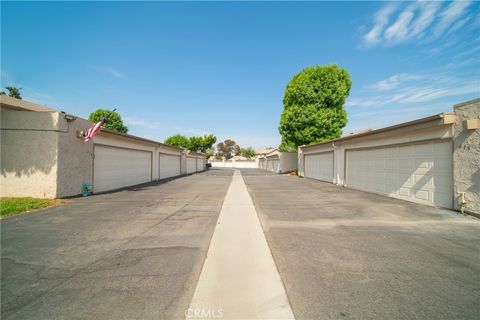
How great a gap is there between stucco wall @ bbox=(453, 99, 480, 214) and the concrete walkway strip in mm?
7083

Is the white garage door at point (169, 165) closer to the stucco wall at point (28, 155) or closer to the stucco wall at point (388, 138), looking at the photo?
the stucco wall at point (28, 155)

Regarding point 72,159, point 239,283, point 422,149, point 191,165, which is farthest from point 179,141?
point 239,283

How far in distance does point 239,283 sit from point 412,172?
9405mm

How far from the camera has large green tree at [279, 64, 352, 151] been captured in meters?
22.3

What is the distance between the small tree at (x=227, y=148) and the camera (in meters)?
95.1

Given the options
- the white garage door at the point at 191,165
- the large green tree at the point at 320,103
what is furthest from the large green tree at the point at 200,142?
the large green tree at the point at 320,103

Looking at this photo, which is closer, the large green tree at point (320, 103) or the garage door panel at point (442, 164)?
the garage door panel at point (442, 164)

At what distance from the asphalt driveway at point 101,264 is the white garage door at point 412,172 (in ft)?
26.8

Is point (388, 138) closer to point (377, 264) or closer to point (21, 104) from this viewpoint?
point (377, 264)

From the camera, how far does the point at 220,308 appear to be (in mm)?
2428

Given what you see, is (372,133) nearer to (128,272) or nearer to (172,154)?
(128,272)

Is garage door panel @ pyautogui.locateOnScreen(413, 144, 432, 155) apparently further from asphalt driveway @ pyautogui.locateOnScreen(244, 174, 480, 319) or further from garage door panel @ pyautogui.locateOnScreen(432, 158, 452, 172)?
asphalt driveway @ pyautogui.locateOnScreen(244, 174, 480, 319)

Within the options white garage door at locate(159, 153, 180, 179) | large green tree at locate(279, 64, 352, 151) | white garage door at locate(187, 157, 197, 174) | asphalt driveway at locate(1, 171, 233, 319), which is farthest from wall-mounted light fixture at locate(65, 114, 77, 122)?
white garage door at locate(187, 157, 197, 174)

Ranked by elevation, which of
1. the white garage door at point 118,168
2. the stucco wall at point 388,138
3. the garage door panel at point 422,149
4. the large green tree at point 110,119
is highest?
the large green tree at point 110,119
